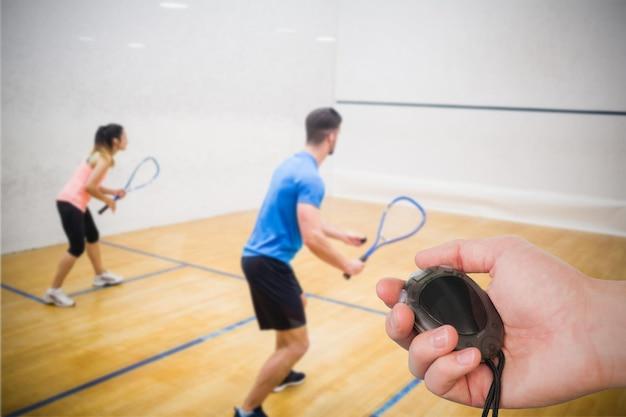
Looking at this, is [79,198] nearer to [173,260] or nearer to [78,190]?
[78,190]

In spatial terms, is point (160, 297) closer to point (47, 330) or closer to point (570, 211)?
point (47, 330)

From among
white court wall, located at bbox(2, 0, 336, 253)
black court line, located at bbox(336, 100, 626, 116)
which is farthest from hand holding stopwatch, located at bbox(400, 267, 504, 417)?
black court line, located at bbox(336, 100, 626, 116)

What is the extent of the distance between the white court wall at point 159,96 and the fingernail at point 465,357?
511 cm

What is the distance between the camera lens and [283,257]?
2.38 meters

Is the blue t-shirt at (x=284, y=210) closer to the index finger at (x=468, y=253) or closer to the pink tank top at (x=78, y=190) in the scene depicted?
the index finger at (x=468, y=253)

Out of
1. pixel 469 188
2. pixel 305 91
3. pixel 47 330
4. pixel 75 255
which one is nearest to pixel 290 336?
pixel 47 330

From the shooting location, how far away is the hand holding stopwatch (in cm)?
82

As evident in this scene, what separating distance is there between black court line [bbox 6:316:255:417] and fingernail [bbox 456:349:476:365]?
7.68 feet

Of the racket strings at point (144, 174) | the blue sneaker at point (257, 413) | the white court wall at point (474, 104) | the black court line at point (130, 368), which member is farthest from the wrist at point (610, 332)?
the racket strings at point (144, 174)

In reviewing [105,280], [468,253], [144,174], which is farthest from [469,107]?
[468,253]

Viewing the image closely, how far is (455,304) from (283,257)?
1591mm

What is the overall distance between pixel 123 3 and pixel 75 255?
124 inches

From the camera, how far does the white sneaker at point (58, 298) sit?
3715 millimetres

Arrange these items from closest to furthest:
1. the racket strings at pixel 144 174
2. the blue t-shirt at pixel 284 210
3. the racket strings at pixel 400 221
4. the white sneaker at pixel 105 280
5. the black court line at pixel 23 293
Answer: the blue t-shirt at pixel 284 210, the black court line at pixel 23 293, the white sneaker at pixel 105 280, the racket strings at pixel 400 221, the racket strings at pixel 144 174
